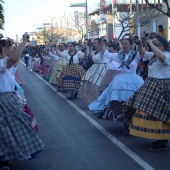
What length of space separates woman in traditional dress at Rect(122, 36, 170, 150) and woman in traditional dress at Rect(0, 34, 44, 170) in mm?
1757

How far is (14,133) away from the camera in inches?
213

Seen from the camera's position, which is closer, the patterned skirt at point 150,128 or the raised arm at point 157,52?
the raised arm at point 157,52

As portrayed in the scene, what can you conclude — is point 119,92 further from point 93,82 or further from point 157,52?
point 93,82

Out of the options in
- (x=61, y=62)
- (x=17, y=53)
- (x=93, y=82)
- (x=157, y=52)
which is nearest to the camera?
(x=17, y=53)

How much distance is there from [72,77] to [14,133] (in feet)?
26.7

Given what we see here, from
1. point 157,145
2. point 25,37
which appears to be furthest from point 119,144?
point 25,37

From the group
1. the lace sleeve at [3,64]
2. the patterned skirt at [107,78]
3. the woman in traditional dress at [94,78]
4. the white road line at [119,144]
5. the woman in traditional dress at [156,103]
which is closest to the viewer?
the lace sleeve at [3,64]

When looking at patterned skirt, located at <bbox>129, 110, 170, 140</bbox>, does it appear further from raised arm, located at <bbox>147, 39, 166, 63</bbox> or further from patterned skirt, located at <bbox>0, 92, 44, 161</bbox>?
patterned skirt, located at <bbox>0, 92, 44, 161</bbox>

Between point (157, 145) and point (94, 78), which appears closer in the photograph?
point (157, 145)

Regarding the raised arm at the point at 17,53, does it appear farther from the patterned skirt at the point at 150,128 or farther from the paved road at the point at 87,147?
the patterned skirt at the point at 150,128

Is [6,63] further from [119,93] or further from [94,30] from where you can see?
[94,30]

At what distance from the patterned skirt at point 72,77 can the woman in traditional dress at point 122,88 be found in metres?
5.27

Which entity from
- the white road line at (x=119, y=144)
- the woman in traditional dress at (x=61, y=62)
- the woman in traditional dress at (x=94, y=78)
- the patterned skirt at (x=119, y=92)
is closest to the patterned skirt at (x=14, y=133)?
the white road line at (x=119, y=144)

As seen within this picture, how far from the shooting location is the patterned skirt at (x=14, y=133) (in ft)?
17.5
